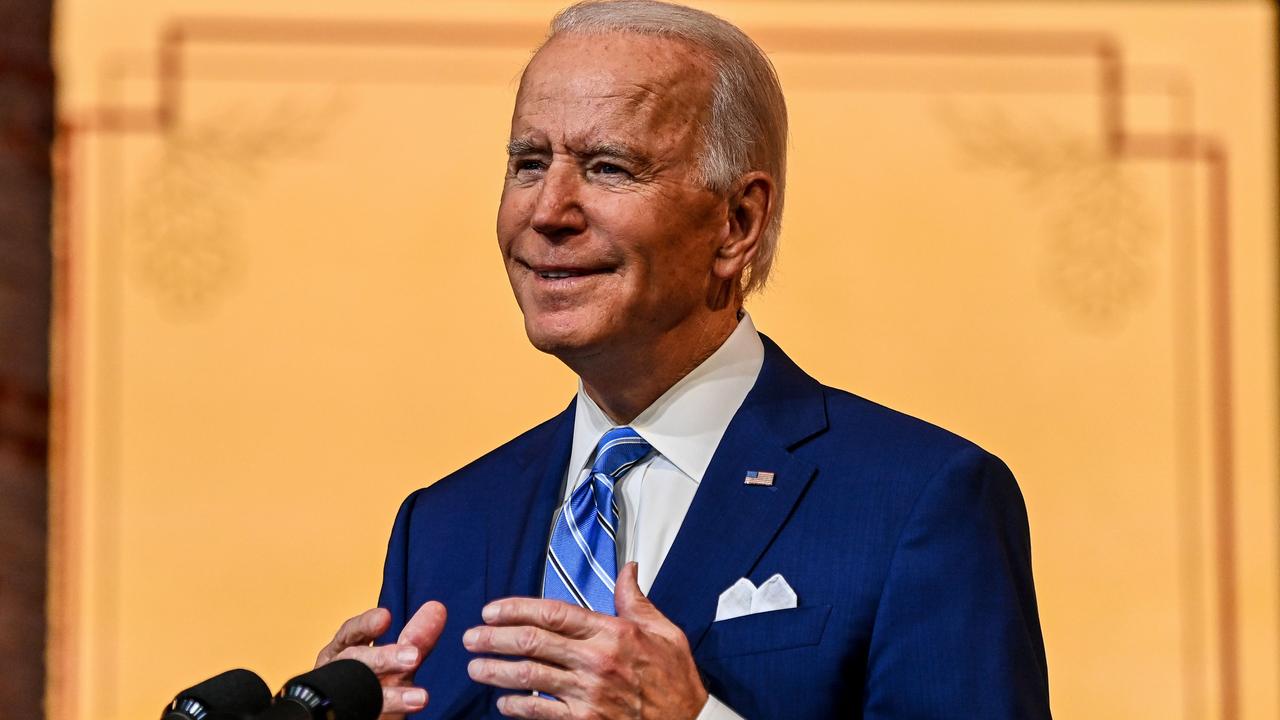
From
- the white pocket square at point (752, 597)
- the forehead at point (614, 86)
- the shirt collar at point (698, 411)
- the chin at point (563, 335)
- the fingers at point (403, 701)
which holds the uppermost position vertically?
the forehead at point (614, 86)

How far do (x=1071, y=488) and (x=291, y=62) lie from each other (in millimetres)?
1965

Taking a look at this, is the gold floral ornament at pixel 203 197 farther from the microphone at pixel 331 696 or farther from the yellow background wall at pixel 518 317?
the microphone at pixel 331 696

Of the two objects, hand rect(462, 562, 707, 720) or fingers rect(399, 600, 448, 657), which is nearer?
hand rect(462, 562, 707, 720)

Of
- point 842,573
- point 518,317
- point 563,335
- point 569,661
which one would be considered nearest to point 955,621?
point 842,573

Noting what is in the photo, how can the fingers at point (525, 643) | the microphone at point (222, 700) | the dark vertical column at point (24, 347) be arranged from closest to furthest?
the microphone at point (222, 700) → the fingers at point (525, 643) → the dark vertical column at point (24, 347)

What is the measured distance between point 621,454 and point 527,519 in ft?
0.49

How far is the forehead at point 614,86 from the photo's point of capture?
183cm

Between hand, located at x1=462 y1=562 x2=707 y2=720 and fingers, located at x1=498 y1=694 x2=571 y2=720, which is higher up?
hand, located at x1=462 y1=562 x2=707 y2=720

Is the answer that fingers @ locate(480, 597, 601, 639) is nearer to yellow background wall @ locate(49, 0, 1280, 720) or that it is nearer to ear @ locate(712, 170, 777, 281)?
ear @ locate(712, 170, 777, 281)

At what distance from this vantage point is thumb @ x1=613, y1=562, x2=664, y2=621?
1.60 m

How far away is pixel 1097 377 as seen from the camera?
3633 mm

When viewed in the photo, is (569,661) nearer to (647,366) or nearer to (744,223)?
(647,366)

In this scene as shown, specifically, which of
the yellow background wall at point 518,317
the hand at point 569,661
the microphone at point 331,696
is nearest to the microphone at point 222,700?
the microphone at point 331,696

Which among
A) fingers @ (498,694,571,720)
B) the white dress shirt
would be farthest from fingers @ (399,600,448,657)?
the white dress shirt
